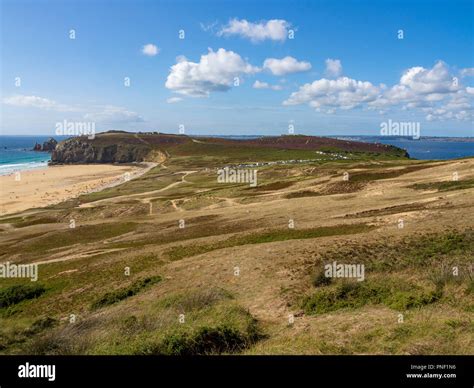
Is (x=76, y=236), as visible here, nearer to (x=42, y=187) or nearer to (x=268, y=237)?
(x=268, y=237)

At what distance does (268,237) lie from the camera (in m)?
35.2

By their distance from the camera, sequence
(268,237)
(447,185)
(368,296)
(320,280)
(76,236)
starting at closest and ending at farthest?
(368,296), (320,280), (268,237), (76,236), (447,185)

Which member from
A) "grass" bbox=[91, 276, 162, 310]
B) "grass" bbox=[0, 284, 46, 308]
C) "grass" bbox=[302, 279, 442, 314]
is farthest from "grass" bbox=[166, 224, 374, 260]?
"grass" bbox=[302, 279, 442, 314]

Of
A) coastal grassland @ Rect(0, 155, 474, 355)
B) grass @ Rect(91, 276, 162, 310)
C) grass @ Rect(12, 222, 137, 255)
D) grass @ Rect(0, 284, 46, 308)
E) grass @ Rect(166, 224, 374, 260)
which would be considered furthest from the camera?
grass @ Rect(12, 222, 137, 255)

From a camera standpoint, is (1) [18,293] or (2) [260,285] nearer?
(2) [260,285]

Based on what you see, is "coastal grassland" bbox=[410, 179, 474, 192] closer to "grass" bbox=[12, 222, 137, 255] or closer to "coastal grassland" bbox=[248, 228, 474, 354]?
"coastal grassland" bbox=[248, 228, 474, 354]

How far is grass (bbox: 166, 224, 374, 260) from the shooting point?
107ft

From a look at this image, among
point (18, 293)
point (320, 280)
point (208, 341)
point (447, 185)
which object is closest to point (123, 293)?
point (18, 293)

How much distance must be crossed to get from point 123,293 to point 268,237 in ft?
48.1

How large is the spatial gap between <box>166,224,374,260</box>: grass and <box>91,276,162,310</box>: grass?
611cm

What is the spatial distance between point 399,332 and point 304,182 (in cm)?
6902

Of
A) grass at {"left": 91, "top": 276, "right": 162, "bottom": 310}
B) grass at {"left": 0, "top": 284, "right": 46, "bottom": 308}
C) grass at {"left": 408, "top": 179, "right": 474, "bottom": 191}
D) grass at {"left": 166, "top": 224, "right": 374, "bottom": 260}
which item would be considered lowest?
grass at {"left": 0, "top": 284, "right": 46, "bottom": 308}
